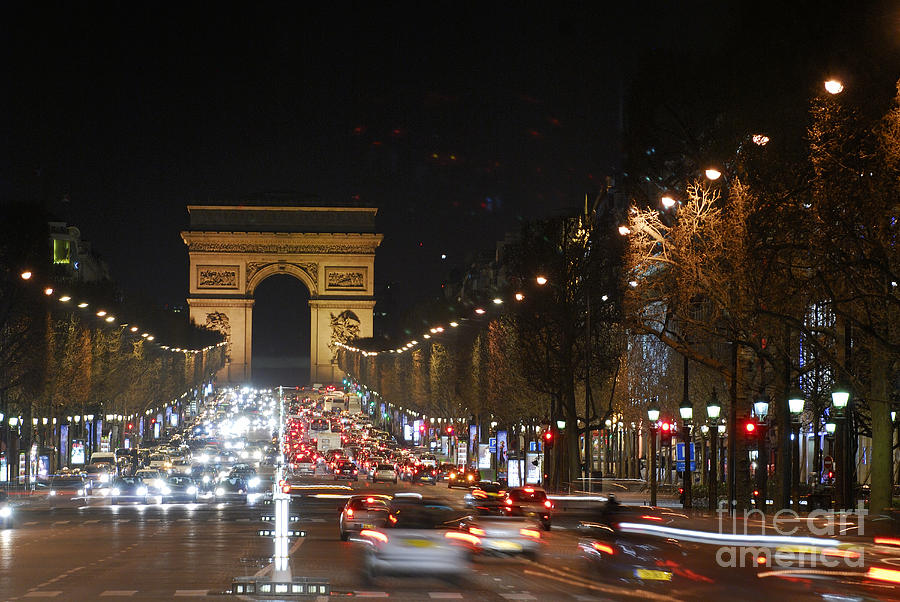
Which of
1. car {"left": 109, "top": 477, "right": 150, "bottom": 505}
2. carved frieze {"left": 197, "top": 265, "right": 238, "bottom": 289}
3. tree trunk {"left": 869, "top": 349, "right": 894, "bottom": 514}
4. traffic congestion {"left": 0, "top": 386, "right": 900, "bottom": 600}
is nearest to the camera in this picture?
traffic congestion {"left": 0, "top": 386, "right": 900, "bottom": 600}

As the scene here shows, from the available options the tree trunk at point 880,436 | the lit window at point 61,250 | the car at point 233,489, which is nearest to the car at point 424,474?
the car at point 233,489

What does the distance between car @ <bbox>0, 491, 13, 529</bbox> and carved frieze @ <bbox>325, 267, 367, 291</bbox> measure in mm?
121690

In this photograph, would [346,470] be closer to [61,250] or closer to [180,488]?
[180,488]

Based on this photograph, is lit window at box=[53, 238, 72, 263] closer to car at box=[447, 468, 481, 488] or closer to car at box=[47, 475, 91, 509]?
car at box=[47, 475, 91, 509]

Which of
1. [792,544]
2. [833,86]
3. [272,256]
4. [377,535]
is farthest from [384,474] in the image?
[272,256]

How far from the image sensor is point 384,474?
236 ft

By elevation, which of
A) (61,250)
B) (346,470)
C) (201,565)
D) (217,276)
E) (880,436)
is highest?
(217,276)

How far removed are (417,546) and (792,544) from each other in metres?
6.49

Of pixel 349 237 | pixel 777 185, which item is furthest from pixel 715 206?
pixel 349 237

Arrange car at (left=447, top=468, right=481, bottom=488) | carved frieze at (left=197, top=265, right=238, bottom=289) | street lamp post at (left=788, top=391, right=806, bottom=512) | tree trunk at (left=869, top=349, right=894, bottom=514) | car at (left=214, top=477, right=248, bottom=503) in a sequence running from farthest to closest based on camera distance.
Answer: carved frieze at (left=197, top=265, right=238, bottom=289)
car at (left=447, top=468, right=481, bottom=488)
car at (left=214, top=477, right=248, bottom=503)
street lamp post at (left=788, top=391, right=806, bottom=512)
tree trunk at (left=869, top=349, right=894, bottom=514)

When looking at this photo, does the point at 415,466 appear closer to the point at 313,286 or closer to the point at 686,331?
the point at 686,331

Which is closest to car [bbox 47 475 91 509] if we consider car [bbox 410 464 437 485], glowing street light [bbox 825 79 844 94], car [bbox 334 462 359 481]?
car [bbox 334 462 359 481]

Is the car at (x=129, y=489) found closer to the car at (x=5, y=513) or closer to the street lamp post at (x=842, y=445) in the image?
the car at (x=5, y=513)

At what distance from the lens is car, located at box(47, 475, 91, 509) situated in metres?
60.9
